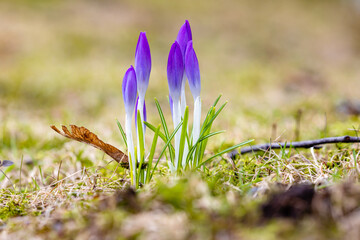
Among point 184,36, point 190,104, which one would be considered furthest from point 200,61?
point 184,36

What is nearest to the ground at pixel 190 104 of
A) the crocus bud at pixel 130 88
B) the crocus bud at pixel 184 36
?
the crocus bud at pixel 130 88

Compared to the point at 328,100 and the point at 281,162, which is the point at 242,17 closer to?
the point at 328,100

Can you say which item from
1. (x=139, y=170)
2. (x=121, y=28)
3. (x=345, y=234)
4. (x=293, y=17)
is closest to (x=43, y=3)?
(x=121, y=28)

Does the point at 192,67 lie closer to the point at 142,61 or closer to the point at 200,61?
the point at 142,61

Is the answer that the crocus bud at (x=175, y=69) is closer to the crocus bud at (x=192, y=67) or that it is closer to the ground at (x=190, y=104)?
the crocus bud at (x=192, y=67)

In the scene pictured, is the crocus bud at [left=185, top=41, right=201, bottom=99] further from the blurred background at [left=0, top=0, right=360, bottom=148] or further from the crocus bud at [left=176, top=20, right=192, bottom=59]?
the blurred background at [left=0, top=0, right=360, bottom=148]

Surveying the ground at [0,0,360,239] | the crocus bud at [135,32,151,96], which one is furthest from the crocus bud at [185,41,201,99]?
the ground at [0,0,360,239]

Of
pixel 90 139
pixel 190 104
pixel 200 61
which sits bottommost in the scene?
pixel 90 139
